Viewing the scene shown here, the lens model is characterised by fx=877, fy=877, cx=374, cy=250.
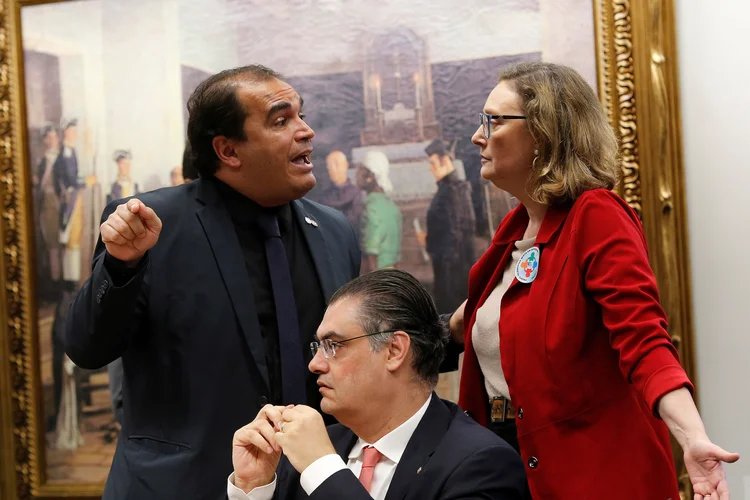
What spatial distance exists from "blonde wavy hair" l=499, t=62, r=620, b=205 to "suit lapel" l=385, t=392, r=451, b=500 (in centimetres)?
59

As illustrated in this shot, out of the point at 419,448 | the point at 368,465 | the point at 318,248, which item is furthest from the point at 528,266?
the point at 318,248

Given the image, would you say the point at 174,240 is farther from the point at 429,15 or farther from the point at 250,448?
the point at 429,15

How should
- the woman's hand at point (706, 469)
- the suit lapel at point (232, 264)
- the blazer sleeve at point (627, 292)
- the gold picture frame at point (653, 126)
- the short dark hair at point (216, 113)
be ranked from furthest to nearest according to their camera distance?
the gold picture frame at point (653, 126)
the short dark hair at point (216, 113)
the suit lapel at point (232, 264)
the blazer sleeve at point (627, 292)
the woman's hand at point (706, 469)

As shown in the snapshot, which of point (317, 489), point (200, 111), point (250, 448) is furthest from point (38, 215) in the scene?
point (317, 489)

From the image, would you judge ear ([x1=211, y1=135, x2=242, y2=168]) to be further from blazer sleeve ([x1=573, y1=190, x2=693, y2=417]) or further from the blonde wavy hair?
blazer sleeve ([x1=573, y1=190, x2=693, y2=417])

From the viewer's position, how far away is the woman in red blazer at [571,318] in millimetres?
1956

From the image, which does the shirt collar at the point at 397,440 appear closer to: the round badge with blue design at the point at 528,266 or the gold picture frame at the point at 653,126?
the round badge with blue design at the point at 528,266

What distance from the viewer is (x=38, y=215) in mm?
3938

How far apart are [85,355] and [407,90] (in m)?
1.85

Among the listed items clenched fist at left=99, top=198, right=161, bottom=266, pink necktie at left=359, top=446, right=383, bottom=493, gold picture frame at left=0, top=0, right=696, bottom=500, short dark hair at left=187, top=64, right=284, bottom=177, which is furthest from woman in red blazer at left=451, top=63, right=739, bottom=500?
gold picture frame at left=0, top=0, right=696, bottom=500

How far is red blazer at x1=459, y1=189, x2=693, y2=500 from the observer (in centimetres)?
202

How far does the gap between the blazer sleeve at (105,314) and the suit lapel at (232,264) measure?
22 cm

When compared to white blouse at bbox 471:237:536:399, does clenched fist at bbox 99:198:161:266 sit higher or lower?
higher

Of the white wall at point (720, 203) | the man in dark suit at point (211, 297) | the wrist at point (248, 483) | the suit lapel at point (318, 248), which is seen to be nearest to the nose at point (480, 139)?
the man in dark suit at point (211, 297)
